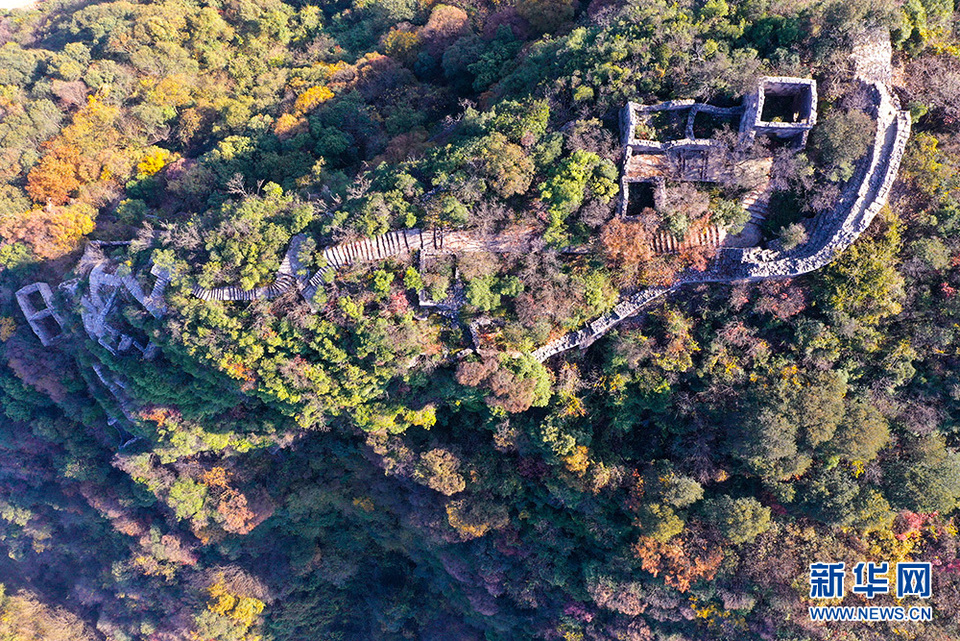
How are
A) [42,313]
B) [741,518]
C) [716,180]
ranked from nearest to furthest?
[716,180], [741,518], [42,313]

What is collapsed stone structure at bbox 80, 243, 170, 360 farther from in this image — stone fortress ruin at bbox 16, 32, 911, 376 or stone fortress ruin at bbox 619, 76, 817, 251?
stone fortress ruin at bbox 619, 76, 817, 251

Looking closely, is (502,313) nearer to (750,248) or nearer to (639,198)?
(639,198)

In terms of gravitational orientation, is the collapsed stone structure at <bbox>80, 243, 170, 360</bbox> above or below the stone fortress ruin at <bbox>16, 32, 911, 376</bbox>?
below

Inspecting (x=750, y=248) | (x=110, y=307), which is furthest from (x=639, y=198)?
(x=110, y=307)

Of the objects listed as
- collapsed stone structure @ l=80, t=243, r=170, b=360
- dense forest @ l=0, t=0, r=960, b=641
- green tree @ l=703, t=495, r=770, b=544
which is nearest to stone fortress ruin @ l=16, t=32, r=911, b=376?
dense forest @ l=0, t=0, r=960, b=641

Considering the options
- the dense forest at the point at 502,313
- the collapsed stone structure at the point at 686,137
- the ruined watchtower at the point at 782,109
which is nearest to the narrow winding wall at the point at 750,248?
the dense forest at the point at 502,313

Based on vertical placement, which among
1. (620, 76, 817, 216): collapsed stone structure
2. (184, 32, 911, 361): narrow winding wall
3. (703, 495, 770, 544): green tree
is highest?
(620, 76, 817, 216): collapsed stone structure

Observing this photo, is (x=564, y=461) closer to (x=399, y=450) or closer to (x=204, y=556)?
(x=399, y=450)

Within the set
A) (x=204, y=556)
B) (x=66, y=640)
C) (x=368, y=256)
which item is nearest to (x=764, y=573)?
(x=368, y=256)

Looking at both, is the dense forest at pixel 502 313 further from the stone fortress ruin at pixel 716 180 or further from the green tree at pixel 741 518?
the stone fortress ruin at pixel 716 180
